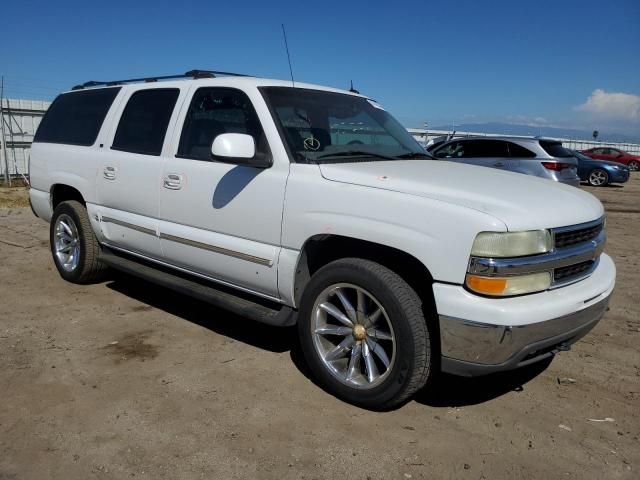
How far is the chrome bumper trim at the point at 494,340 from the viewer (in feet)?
9.18

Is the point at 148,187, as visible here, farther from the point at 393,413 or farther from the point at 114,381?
the point at 393,413

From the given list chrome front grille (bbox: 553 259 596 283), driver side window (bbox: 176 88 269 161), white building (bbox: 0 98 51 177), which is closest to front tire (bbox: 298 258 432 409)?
chrome front grille (bbox: 553 259 596 283)

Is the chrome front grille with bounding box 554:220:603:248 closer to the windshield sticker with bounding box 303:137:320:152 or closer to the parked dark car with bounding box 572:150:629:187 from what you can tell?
the windshield sticker with bounding box 303:137:320:152

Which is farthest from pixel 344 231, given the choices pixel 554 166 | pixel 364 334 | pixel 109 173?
pixel 554 166

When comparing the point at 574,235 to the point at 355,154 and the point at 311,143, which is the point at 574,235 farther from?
the point at 311,143

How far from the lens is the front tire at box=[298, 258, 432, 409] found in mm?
3039

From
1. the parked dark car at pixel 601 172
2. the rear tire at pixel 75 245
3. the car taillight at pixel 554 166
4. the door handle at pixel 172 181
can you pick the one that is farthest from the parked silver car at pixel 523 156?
the parked dark car at pixel 601 172

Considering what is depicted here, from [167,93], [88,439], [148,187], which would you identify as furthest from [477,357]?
[167,93]

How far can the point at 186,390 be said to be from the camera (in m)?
3.54

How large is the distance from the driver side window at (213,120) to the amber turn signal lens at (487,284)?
1.76 meters

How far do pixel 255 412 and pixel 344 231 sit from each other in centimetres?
119

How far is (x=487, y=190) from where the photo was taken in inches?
125

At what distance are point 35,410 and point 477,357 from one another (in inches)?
99.3

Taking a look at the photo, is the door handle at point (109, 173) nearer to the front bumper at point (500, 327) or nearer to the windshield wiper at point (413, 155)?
the windshield wiper at point (413, 155)
